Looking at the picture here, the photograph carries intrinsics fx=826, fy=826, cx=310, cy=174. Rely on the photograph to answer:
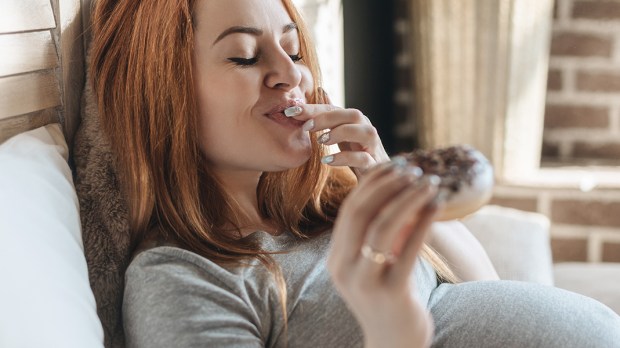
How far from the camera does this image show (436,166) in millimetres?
982

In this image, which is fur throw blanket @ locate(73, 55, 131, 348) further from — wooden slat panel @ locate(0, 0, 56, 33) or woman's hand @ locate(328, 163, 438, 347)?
woman's hand @ locate(328, 163, 438, 347)

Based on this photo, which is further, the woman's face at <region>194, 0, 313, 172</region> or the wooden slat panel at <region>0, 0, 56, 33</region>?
the woman's face at <region>194, 0, 313, 172</region>

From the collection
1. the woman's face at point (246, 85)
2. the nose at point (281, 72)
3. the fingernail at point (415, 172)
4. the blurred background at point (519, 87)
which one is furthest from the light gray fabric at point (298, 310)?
the blurred background at point (519, 87)

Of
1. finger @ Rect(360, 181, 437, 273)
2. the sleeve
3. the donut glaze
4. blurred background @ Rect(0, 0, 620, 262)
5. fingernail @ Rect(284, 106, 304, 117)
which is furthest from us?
blurred background @ Rect(0, 0, 620, 262)

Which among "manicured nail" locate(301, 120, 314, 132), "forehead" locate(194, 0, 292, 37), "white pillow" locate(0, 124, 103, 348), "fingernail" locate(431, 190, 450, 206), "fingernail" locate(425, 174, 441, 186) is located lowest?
"white pillow" locate(0, 124, 103, 348)

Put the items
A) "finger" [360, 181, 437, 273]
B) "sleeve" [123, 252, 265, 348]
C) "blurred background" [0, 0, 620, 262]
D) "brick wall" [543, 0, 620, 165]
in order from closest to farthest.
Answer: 1. "finger" [360, 181, 437, 273]
2. "sleeve" [123, 252, 265, 348]
3. "blurred background" [0, 0, 620, 262]
4. "brick wall" [543, 0, 620, 165]

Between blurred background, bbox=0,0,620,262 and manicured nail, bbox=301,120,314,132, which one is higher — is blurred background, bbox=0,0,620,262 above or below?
below

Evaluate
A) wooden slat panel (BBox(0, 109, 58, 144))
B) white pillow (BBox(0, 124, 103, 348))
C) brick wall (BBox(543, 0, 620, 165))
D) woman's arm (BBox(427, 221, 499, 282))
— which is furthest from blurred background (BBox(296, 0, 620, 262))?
white pillow (BBox(0, 124, 103, 348))

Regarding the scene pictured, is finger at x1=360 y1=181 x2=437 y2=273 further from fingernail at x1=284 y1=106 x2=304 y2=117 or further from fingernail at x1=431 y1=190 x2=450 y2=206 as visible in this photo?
fingernail at x1=284 y1=106 x2=304 y2=117

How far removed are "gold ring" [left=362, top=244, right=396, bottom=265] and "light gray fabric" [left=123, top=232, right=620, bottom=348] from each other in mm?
329

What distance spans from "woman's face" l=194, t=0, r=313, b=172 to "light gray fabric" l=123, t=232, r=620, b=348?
5.8 inches

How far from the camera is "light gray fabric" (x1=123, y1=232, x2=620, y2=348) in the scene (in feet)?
3.68

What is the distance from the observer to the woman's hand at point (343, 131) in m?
1.35

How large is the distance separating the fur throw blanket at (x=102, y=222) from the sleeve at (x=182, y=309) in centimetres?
6
